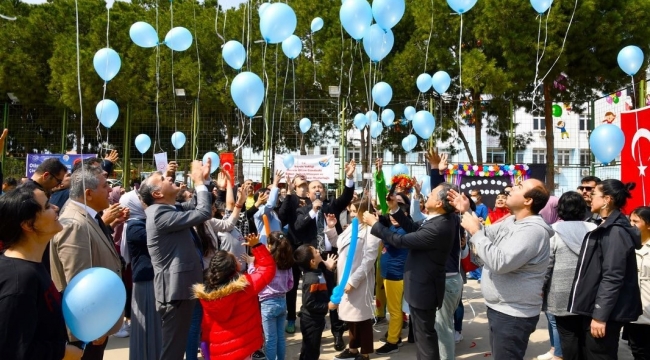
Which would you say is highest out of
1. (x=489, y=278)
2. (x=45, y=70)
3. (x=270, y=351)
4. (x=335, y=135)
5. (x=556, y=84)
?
(x=45, y=70)

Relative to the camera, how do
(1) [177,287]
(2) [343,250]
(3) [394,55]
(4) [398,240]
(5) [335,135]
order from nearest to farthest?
(1) [177,287], (4) [398,240], (2) [343,250], (5) [335,135], (3) [394,55]

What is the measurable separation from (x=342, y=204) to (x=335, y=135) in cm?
926

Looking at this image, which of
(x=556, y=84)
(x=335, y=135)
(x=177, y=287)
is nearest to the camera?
(x=177, y=287)

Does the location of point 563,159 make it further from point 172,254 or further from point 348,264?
point 172,254

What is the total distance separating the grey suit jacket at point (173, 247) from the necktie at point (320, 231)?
2.89 m

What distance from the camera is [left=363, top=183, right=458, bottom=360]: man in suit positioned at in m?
4.23

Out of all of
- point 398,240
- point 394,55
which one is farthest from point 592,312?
point 394,55

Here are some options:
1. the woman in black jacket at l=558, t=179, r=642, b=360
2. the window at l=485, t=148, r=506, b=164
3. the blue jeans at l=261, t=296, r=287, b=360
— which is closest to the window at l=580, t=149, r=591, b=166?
the window at l=485, t=148, r=506, b=164

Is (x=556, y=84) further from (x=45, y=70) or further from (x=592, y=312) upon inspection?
(x=45, y=70)

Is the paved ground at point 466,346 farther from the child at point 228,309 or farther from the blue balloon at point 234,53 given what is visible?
the blue balloon at point 234,53

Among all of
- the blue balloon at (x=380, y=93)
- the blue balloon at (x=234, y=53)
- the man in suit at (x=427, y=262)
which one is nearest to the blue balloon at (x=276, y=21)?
the blue balloon at (x=234, y=53)

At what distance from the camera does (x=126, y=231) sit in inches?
172

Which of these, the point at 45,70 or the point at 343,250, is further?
the point at 45,70

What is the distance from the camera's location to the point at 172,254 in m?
A: 3.97
